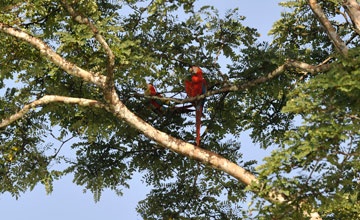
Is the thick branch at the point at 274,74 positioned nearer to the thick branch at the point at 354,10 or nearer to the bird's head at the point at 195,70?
the bird's head at the point at 195,70

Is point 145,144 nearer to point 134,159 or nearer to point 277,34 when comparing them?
point 134,159

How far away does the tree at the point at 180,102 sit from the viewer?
6926 millimetres

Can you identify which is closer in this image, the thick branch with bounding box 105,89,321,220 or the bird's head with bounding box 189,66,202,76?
the thick branch with bounding box 105,89,321,220

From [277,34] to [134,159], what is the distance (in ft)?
13.5

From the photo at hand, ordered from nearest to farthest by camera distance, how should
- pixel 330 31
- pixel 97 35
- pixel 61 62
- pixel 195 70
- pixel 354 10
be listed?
1. pixel 97 35
2. pixel 61 62
3. pixel 330 31
4. pixel 354 10
5. pixel 195 70

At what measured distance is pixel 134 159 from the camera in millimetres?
10602

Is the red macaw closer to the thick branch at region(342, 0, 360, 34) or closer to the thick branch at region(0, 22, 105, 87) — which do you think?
the thick branch at region(0, 22, 105, 87)

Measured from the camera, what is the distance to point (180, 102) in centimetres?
873

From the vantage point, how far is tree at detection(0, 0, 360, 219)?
693cm

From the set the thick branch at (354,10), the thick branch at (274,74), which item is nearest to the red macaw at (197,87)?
the thick branch at (274,74)

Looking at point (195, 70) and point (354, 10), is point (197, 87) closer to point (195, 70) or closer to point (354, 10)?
point (195, 70)

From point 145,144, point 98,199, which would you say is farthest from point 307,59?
point 98,199

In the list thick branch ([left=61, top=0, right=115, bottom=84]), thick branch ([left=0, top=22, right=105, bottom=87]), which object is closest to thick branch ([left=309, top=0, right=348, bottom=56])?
thick branch ([left=61, top=0, right=115, bottom=84])

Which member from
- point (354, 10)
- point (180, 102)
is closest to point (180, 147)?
point (180, 102)
